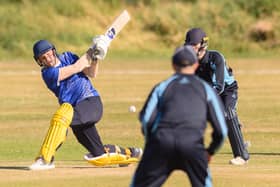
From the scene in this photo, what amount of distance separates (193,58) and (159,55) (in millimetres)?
38218

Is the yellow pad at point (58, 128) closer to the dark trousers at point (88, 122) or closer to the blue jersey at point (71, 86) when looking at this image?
the dark trousers at point (88, 122)

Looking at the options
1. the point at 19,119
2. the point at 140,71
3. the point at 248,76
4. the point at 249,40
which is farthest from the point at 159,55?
the point at 19,119

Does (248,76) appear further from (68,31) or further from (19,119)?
(68,31)

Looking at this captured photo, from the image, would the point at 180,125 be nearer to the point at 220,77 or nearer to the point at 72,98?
the point at 72,98

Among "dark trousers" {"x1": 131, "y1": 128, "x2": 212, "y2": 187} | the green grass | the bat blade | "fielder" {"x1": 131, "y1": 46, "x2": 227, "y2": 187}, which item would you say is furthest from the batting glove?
the green grass

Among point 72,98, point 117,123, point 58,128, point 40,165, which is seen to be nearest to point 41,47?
point 72,98

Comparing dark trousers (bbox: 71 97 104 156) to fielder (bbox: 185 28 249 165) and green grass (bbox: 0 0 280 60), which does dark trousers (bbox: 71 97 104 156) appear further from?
green grass (bbox: 0 0 280 60)

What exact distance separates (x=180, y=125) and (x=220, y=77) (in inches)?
181

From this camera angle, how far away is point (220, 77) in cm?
1285

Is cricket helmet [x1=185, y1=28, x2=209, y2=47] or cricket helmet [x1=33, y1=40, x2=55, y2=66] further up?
cricket helmet [x1=33, y1=40, x2=55, y2=66]

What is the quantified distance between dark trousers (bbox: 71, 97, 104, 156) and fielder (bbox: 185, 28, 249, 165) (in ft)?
4.57

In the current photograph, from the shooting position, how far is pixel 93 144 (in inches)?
491

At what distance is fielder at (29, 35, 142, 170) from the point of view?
1199cm

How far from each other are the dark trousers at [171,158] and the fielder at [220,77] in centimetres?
421
